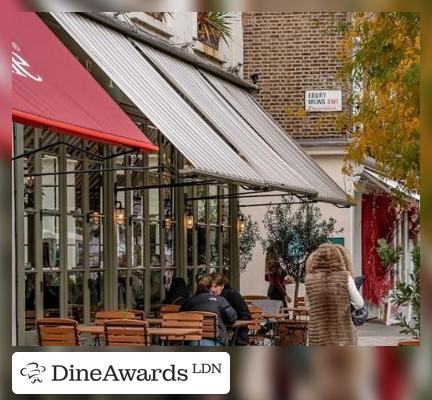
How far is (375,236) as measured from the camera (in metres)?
29.4

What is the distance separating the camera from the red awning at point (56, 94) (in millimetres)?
9555

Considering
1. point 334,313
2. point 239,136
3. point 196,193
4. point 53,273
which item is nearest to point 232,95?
point 196,193

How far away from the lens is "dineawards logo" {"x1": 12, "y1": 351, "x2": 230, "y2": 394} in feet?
22.3

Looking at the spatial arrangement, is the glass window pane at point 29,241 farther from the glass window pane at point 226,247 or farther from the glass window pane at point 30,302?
the glass window pane at point 226,247

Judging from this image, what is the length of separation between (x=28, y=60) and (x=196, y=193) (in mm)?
12048

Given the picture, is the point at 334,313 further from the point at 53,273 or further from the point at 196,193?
the point at 196,193

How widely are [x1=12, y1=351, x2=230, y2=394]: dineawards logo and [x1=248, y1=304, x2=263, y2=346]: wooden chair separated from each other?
8.20m

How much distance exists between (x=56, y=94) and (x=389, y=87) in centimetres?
402

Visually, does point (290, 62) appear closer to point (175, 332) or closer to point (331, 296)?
point (175, 332)

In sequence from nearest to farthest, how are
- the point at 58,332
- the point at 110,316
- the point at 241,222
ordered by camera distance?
1. the point at 58,332
2. the point at 110,316
3. the point at 241,222

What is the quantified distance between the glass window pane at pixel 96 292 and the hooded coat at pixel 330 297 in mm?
6062

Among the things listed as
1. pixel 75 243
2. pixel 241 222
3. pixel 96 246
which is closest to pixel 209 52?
pixel 241 222

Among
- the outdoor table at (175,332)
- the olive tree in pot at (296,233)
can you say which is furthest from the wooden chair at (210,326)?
the olive tree in pot at (296,233)

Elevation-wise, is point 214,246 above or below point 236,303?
above
